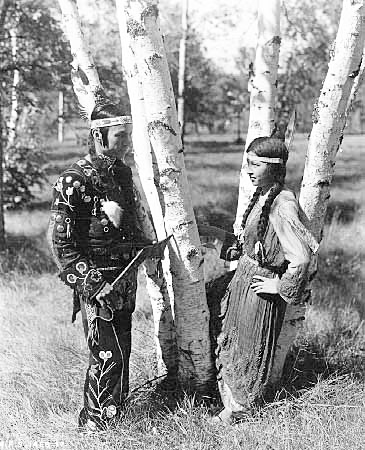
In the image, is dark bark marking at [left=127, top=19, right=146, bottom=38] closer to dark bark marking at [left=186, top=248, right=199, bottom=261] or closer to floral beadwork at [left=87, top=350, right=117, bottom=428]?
dark bark marking at [left=186, top=248, right=199, bottom=261]

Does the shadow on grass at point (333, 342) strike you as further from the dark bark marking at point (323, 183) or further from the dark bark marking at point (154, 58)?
the dark bark marking at point (154, 58)

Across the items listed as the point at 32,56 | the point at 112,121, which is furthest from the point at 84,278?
the point at 32,56

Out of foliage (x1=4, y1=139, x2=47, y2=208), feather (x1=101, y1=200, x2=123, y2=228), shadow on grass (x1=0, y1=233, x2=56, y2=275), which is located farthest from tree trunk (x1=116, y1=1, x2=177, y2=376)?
foliage (x1=4, y1=139, x2=47, y2=208)

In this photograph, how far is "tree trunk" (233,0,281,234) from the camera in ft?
10.9

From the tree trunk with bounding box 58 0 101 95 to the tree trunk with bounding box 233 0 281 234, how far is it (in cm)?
92

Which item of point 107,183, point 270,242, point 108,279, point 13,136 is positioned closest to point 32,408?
point 108,279

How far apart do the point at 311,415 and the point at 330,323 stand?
167 cm

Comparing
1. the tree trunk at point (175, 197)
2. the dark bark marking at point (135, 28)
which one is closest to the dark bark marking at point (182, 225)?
the tree trunk at point (175, 197)

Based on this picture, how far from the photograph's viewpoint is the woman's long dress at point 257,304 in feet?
8.80

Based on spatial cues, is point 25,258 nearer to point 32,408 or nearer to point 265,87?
point 32,408

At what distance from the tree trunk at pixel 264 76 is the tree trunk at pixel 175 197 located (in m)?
0.43

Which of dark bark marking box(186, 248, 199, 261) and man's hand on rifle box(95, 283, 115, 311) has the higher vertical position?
dark bark marking box(186, 248, 199, 261)

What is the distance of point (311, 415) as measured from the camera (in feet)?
10.4

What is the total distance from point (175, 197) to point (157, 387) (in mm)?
1188
